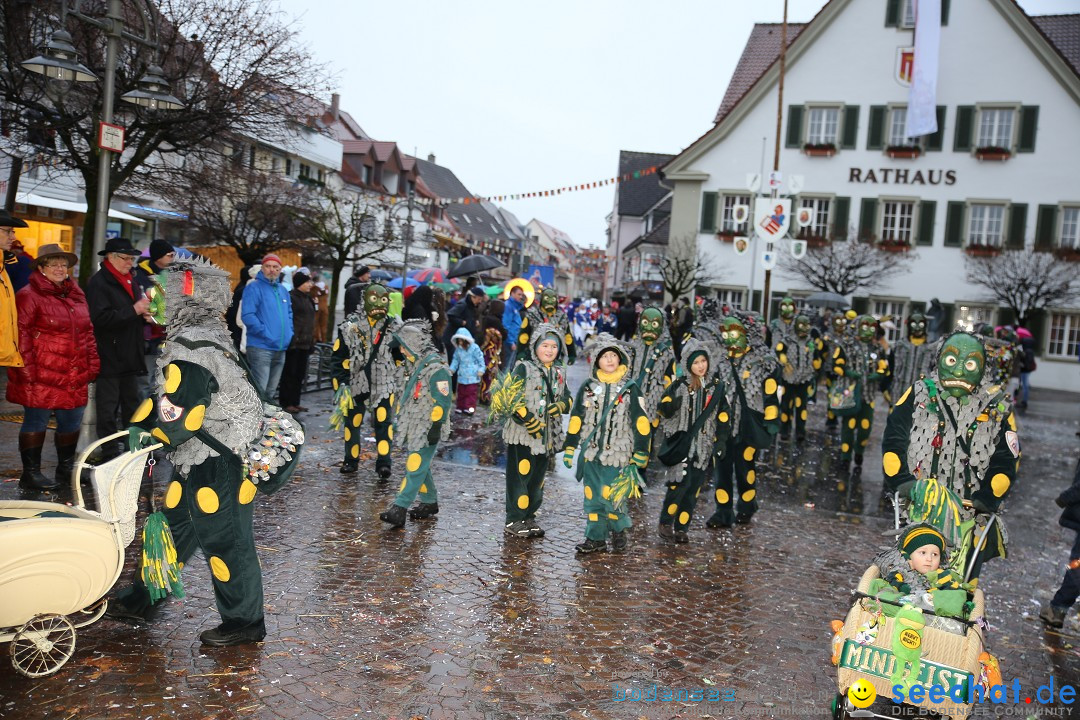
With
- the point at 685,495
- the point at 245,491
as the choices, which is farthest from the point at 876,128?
the point at 245,491

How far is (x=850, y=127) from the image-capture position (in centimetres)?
2934

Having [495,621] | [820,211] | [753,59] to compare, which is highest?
[753,59]

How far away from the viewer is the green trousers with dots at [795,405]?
13203 millimetres

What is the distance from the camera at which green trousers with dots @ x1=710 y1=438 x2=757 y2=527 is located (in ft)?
26.5

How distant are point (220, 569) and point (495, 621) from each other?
5.59 feet

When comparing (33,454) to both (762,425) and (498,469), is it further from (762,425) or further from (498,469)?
(762,425)

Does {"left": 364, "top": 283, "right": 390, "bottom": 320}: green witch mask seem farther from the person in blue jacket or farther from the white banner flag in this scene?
the white banner flag

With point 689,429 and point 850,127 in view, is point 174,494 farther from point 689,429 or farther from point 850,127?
point 850,127

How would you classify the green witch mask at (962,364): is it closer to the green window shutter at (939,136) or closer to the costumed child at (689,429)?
the costumed child at (689,429)

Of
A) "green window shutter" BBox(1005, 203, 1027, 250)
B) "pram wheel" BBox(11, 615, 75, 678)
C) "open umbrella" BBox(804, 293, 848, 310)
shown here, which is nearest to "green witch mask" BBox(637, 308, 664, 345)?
"pram wheel" BBox(11, 615, 75, 678)

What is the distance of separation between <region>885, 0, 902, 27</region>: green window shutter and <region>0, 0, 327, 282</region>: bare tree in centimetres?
2243

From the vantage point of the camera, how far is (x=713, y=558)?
7.23 metres

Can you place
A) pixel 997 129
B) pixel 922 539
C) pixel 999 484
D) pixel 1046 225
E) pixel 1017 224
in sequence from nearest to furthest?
pixel 922 539
pixel 999 484
pixel 1046 225
pixel 1017 224
pixel 997 129

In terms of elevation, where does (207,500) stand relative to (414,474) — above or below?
above
